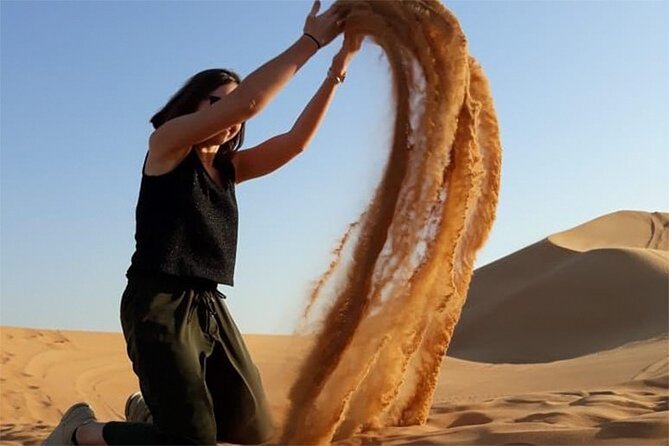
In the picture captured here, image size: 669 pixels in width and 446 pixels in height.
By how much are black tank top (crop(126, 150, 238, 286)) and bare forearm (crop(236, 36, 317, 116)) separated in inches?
13.5

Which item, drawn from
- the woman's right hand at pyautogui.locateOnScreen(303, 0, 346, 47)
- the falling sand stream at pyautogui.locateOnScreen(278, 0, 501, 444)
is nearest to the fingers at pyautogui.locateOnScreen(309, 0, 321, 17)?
the woman's right hand at pyautogui.locateOnScreen(303, 0, 346, 47)

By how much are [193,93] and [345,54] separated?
828mm

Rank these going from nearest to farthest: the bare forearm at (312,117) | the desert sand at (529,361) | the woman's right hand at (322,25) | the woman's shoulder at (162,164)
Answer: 1. the woman's shoulder at (162,164)
2. the woman's right hand at (322,25)
3. the bare forearm at (312,117)
4. the desert sand at (529,361)

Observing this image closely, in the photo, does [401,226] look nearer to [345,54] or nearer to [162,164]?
[345,54]

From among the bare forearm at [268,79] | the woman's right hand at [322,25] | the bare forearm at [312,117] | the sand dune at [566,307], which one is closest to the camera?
the bare forearm at [268,79]

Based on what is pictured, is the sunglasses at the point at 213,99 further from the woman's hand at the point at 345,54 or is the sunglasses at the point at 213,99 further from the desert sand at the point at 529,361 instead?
the desert sand at the point at 529,361

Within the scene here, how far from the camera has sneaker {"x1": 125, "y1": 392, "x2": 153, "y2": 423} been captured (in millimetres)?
3820

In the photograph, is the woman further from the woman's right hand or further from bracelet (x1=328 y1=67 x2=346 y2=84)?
bracelet (x1=328 y1=67 x2=346 y2=84)

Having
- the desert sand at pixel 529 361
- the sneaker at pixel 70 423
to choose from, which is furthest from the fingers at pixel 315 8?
the sneaker at pixel 70 423

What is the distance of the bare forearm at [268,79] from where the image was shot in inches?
Answer: 118

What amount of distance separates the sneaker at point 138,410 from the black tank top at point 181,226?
933 millimetres

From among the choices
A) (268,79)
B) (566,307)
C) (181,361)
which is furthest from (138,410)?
(566,307)

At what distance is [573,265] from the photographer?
2047 cm

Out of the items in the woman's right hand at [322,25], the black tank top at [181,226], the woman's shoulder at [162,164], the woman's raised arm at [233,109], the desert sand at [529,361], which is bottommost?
the desert sand at [529,361]
